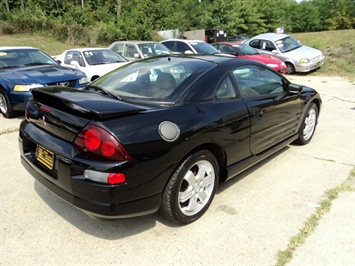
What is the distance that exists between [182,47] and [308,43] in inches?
462

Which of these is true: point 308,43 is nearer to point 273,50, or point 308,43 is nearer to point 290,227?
point 273,50

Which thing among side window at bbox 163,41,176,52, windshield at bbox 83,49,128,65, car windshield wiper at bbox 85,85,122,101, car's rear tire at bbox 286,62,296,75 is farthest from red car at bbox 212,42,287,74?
car windshield wiper at bbox 85,85,122,101

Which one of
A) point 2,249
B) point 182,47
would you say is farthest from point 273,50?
point 2,249

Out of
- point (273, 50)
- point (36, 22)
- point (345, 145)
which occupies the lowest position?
point (345, 145)

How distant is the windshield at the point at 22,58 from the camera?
6.63 m

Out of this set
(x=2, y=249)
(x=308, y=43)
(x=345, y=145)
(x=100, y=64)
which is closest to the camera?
(x=2, y=249)

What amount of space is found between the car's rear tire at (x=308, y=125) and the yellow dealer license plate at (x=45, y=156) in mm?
3487

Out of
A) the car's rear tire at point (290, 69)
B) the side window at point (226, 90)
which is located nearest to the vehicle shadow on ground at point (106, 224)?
the side window at point (226, 90)

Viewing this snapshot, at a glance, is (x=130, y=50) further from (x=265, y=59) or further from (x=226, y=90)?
(x=226, y=90)

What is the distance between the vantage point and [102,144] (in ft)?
7.04

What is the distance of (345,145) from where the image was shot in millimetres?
4766

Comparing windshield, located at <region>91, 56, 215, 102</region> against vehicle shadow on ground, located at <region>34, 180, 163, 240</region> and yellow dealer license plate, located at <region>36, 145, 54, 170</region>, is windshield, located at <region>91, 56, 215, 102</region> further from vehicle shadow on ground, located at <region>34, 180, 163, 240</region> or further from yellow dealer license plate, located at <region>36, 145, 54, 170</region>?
vehicle shadow on ground, located at <region>34, 180, 163, 240</region>

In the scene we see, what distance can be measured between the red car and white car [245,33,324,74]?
71cm

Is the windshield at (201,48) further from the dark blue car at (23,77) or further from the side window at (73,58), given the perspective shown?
the dark blue car at (23,77)
